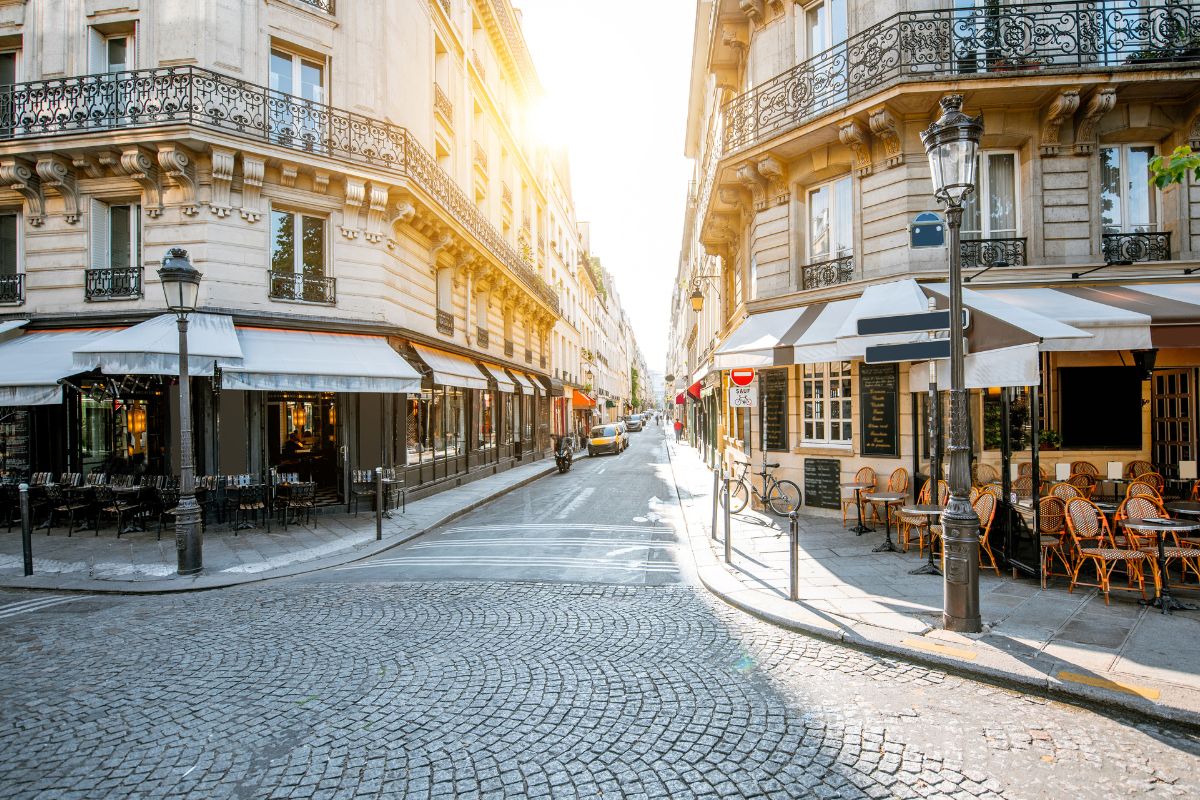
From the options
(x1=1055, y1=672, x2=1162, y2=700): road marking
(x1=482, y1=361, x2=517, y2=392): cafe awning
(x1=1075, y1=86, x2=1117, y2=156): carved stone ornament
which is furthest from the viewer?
(x1=482, y1=361, x2=517, y2=392): cafe awning

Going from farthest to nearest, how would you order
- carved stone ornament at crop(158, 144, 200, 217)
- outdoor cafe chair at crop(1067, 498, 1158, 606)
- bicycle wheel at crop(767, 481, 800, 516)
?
1. bicycle wheel at crop(767, 481, 800, 516)
2. carved stone ornament at crop(158, 144, 200, 217)
3. outdoor cafe chair at crop(1067, 498, 1158, 606)

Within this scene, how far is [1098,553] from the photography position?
601cm

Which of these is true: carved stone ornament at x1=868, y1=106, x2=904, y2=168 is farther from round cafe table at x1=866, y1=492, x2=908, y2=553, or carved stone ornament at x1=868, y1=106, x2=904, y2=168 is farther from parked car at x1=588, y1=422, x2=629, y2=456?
parked car at x1=588, y1=422, x2=629, y2=456

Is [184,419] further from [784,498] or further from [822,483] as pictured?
[822,483]

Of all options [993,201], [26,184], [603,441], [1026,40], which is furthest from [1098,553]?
[603,441]

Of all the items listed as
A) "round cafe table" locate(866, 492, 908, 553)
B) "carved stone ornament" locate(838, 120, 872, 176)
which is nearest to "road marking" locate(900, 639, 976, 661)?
"round cafe table" locate(866, 492, 908, 553)

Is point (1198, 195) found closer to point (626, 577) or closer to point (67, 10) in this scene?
point (626, 577)

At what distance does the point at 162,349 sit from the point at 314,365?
2401mm

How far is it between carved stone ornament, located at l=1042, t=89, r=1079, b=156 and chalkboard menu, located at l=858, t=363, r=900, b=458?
452 centimetres

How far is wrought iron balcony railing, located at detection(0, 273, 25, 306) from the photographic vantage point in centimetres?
1253

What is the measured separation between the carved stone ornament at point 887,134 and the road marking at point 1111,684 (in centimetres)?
888

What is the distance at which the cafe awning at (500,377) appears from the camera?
20.1m

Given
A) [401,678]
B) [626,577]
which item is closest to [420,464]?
[626,577]

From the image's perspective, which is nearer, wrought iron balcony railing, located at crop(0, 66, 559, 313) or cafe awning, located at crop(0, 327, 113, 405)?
cafe awning, located at crop(0, 327, 113, 405)
